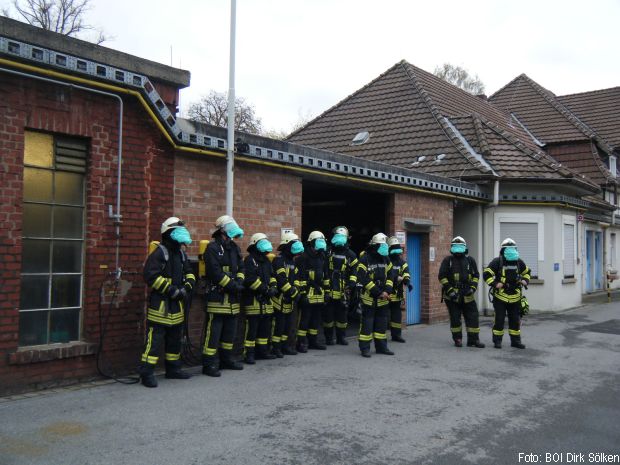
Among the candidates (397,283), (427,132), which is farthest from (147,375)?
(427,132)

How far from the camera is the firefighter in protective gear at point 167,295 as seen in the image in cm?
675

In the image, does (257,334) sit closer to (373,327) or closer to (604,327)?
(373,327)

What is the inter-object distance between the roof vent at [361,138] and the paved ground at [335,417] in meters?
11.3

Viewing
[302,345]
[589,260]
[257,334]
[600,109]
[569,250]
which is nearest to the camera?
[257,334]

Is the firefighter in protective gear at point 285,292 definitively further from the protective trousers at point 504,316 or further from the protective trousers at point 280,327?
the protective trousers at point 504,316

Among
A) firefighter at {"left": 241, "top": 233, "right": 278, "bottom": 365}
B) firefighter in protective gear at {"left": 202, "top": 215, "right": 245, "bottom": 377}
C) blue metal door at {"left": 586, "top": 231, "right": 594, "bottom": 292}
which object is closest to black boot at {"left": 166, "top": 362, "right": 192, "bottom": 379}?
firefighter in protective gear at {"left": 202, "top": 215, "right": 245, "bottom": 377}

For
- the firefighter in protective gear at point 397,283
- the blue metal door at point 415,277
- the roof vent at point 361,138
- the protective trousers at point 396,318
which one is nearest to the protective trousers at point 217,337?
the firefighter in protective gear at point 397,283

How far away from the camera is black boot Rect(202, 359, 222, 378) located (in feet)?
24.6

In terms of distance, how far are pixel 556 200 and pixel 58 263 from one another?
1321cm

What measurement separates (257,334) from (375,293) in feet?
6.63

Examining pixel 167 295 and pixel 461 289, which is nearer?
pixel 167 295

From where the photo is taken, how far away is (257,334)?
8.64 m

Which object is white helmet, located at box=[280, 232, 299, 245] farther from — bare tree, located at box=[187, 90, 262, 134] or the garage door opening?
bare tree, located at box=[187, 90, 262, 134]

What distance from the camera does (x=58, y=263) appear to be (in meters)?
6.88
